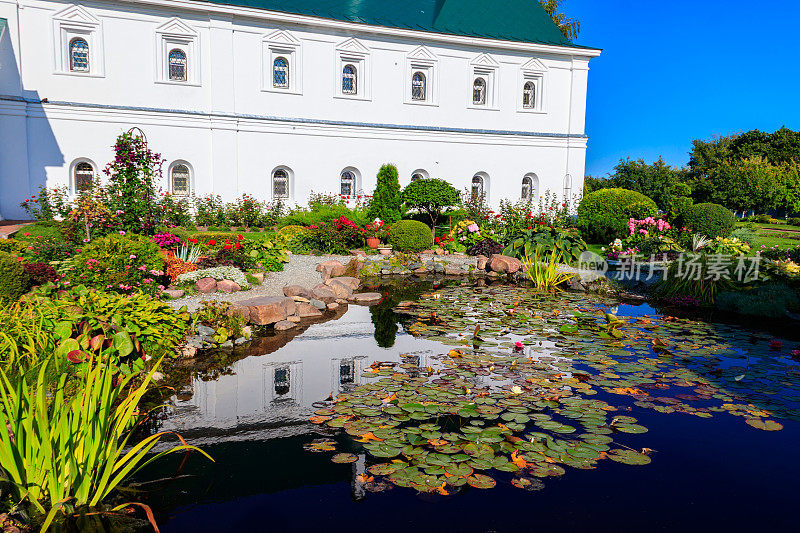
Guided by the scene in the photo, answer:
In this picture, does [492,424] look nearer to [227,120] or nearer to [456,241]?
[456,241]

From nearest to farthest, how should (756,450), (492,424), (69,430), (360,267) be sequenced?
1. (69,430)
2. (756,450)
3. (492,424)
4. (360,267)

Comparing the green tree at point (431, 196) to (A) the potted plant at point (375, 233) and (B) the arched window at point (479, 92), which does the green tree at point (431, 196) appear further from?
(B) the arched window at point (479, 92)

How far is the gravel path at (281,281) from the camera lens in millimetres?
8047

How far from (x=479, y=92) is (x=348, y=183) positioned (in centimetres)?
730

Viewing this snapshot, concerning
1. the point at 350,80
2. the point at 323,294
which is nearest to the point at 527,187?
the point at 350,80

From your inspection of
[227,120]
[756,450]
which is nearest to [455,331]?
[756,450]

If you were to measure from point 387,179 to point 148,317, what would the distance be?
1226 cm

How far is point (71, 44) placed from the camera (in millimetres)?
18000

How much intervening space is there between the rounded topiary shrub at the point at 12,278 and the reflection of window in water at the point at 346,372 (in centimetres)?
455

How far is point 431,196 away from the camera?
16.5 meters

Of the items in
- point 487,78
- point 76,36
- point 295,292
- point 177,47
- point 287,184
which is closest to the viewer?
point 295,292

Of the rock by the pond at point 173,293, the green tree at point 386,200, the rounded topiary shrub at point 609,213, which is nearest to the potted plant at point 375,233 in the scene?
the green tree at point 386,200

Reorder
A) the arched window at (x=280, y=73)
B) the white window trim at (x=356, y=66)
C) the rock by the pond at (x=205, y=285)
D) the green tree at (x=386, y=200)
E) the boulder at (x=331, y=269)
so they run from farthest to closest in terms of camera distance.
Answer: the white window trim at (x=356, y=66) → the arched window at (x=280, y=73) → the green tree at (x=386, y=200) → the boulder at (x=331, y=269) → the rock by the pond at (x=205, y=285)

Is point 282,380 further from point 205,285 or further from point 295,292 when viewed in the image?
point 205,285
